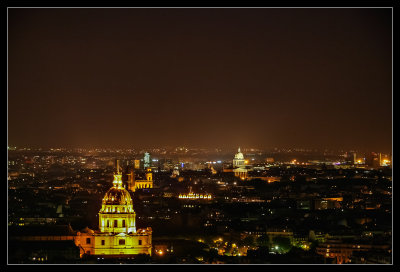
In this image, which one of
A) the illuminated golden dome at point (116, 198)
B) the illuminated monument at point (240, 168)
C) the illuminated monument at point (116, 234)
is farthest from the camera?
the illuminated monument at point (240, 168)

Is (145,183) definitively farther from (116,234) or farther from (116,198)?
(116,234)

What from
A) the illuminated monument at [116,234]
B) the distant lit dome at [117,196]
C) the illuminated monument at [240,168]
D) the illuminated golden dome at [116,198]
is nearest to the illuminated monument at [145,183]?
the illuminated monument at [240,168]

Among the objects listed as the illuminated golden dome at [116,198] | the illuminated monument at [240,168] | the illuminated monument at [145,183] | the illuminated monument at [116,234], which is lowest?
the illuminated monument at [116,234]

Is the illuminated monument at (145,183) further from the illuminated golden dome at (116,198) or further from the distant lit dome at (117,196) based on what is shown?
the illuminated golden dome at (116,198)

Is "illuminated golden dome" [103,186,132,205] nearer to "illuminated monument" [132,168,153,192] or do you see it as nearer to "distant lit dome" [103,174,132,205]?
"distant lit dome" [103,174,132,205]
